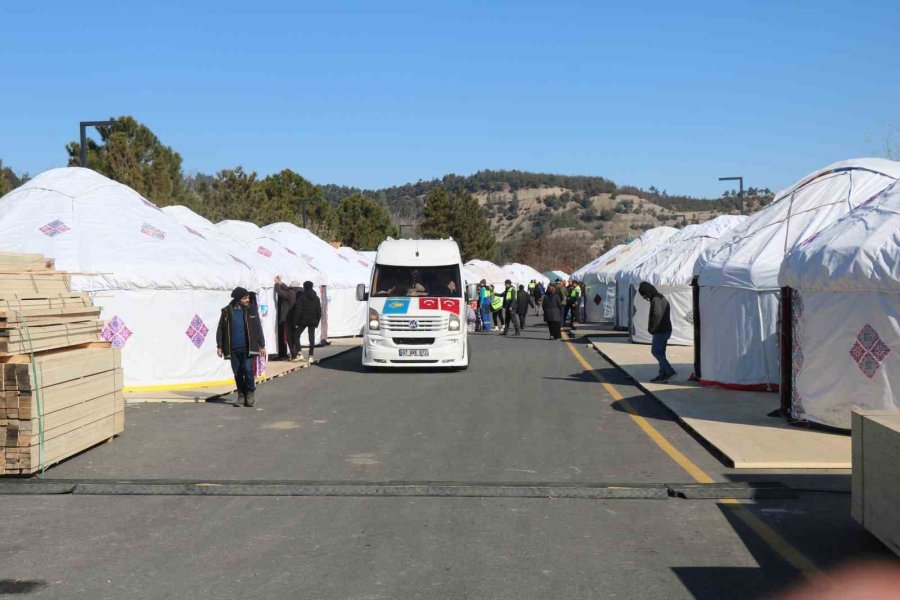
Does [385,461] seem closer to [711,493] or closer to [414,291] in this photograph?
[711,493]

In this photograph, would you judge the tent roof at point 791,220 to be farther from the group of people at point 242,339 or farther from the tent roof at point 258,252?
the tent roof at point 258,252

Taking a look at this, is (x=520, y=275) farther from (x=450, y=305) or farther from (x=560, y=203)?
(x=560, y=203)

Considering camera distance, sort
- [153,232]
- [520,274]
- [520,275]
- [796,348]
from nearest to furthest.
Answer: [796,348] → [153,232] → [520,275] → [520,274]

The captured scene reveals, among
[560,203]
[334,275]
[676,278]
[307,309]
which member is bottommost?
[307,309]

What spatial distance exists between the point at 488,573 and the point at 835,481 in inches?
170

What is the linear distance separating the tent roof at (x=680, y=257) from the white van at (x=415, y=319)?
891 centimetres

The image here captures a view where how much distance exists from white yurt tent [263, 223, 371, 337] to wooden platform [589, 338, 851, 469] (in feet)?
51.9

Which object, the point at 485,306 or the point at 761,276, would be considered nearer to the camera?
the point at 761,276

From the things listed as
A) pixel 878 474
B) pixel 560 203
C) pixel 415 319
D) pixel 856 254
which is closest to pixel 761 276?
Result: pixel 856 254

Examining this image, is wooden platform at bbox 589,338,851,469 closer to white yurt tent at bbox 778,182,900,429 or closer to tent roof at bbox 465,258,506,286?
white yurt tent at bbox 778,182,900,429

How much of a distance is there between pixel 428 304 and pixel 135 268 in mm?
5893

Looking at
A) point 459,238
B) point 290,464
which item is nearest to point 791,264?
point 290,464

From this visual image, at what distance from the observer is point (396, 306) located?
19.7 m

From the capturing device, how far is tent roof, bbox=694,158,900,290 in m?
15.8
